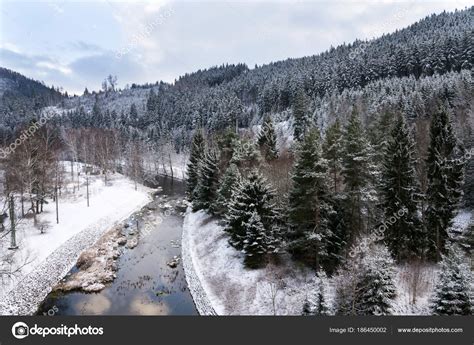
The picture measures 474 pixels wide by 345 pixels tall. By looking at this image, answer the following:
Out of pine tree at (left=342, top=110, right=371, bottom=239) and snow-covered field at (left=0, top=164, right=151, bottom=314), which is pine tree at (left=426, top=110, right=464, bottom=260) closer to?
pine tree at (left=342, top=110, right=371, bottom=239)

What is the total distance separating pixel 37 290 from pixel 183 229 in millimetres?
18539

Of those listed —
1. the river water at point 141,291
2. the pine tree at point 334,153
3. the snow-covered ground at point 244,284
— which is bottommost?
the river water at point 141,291

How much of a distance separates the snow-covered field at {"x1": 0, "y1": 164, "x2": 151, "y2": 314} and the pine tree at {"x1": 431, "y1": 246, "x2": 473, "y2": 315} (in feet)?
66.6

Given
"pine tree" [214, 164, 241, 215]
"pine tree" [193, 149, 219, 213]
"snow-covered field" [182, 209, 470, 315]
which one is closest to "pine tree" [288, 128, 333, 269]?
"snow-covered field" [182, 209, 470, 315]

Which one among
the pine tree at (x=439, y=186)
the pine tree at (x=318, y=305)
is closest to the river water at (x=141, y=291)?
the pine tree at (x=318, y=305)

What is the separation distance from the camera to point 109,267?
31734 mm

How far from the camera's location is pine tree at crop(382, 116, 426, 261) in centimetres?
2441

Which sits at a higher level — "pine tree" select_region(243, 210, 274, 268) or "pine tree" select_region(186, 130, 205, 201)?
"pine tree" select_region(186, 130, 205, 201)

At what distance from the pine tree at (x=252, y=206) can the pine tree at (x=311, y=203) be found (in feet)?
8.85

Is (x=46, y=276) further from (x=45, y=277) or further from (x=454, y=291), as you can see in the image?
(x=454, y=291)

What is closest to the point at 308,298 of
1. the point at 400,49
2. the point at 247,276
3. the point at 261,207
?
the point at 247,276

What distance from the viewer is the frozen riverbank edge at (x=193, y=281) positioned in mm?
23391

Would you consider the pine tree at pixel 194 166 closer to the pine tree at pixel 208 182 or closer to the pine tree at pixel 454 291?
the pine tree at pixel 208 182

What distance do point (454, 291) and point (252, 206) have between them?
46.4 feet
